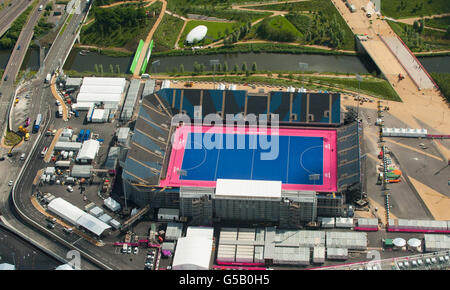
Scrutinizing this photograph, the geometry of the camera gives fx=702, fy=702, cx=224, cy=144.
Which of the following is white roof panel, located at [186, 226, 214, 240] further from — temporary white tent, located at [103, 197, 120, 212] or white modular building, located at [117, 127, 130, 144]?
white modular building, located at [117, 127, 130, 144]

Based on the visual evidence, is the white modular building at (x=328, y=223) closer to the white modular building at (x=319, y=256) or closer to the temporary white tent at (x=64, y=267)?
the white modular building at (x=319, y=256)

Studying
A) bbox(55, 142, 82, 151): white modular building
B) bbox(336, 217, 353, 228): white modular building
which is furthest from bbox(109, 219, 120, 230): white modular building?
bbox(336, 217, 353, 228): white modular building

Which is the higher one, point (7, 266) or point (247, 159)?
point (247, 159)

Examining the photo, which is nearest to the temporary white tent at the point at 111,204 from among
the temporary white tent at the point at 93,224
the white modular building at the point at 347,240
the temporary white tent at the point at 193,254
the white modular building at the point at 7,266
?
the temporary white tent at the point at 93,224

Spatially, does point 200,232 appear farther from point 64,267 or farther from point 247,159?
point 64,267

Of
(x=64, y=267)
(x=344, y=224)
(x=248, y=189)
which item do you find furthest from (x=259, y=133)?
(x=64, y=267)

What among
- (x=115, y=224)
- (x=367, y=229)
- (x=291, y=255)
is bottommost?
(x=291, y=255)

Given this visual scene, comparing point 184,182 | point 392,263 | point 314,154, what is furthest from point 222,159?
point 392,263
